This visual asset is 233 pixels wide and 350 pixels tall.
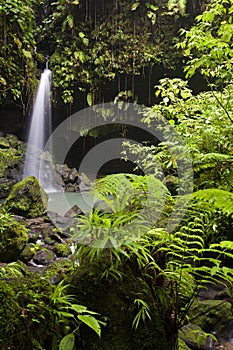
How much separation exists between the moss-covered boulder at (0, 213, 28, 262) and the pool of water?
3346mm

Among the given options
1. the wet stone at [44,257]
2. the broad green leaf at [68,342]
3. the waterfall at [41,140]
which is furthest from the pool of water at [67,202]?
the broad green leaf at [68,342]

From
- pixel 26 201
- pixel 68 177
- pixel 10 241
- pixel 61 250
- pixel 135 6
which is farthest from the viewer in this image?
pixel 68 177

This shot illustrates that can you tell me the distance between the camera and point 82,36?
12.0 m

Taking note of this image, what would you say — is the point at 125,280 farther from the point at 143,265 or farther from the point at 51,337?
the point at 51,337

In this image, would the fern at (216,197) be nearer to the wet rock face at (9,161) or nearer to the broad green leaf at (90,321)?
the broad green leaf at (90,321)

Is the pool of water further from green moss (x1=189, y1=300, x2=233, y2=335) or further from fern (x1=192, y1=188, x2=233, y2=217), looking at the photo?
fern (x1=192, y1=188, x2=233, y2=217)

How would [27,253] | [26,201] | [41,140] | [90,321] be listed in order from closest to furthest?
1. [90,321]
2. [27,253]
3. [26,201]
4. [41,140]

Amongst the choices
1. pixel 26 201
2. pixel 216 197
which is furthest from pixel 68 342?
pixel 26 201

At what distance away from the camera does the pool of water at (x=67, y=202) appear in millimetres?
9045

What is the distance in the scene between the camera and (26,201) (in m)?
7.88

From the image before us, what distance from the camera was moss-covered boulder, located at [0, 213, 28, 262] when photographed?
482 centimetres

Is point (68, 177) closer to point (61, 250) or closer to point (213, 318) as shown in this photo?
A: point (61, 250)

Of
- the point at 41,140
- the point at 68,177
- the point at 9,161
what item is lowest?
the point at 68,177

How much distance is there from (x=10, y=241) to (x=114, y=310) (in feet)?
11.9
